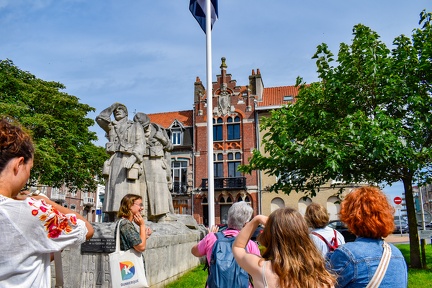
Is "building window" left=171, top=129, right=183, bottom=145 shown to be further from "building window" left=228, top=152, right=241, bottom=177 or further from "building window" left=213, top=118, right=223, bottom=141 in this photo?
"building window" left=228, top=152, right=241, bottom=177

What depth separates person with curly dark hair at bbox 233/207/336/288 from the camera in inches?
94.3

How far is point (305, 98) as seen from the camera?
541 inches

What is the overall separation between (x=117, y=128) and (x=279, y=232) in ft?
20.7

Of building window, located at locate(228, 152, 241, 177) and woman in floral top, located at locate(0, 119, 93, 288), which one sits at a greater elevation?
building window, located at locate(228, 152, 241, 177)

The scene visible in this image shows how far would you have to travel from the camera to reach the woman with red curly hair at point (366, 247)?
2.36 meters

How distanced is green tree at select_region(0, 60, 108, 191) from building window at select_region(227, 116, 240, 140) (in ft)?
44.3

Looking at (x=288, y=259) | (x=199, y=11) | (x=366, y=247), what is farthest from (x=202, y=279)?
(x=199, y=11)

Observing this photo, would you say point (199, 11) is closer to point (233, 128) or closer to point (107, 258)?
point (107, 258)

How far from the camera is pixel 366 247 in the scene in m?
2.43

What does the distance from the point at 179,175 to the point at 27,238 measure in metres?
36.4

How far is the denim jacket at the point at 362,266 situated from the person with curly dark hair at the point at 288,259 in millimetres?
81

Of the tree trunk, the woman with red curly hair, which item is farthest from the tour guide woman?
the tree trunk

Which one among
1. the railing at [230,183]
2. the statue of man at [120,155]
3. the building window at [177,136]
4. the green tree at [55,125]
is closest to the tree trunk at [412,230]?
the statue of man at [120,155]

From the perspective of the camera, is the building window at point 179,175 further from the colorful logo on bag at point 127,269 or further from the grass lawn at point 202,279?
the colorful logo on bag at point 127,269
